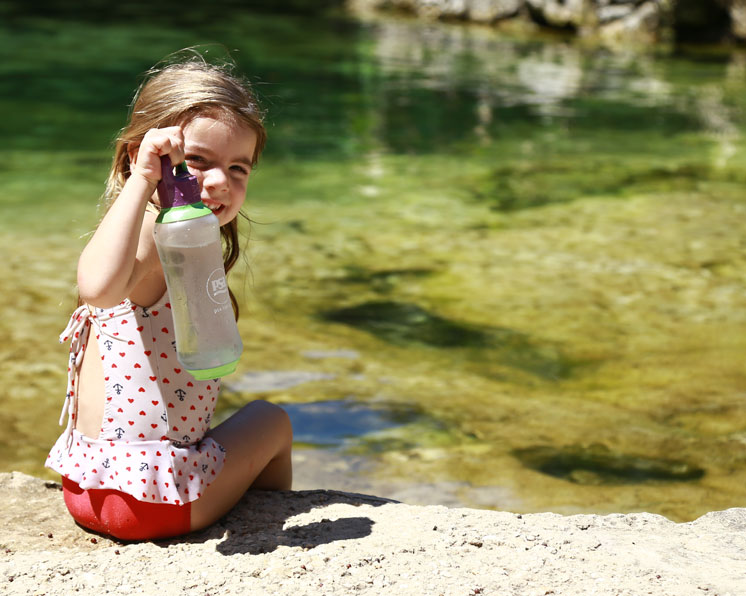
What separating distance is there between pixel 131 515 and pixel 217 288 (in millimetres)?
Result: 633

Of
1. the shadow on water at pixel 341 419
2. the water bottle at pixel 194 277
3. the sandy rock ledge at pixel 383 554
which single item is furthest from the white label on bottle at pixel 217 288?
the shadow on water at pixel 341 419

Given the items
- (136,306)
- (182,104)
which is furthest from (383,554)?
(182,104)

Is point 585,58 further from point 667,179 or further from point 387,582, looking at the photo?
point 387,582

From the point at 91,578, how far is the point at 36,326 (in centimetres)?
243

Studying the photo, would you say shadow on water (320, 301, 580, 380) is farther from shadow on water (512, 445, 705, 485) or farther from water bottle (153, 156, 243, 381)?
water bottle (153, 156, 243, 381)

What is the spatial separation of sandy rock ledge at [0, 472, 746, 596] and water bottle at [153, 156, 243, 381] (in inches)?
18.2

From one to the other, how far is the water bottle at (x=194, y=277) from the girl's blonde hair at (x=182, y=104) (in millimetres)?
260

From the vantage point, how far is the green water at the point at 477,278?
3555 millimetres

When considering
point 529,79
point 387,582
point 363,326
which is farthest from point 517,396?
point 529,79

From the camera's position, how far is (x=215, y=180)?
2395mm

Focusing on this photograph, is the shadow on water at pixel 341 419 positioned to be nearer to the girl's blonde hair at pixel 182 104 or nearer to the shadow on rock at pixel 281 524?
the shadow on rock at pixel 281 524

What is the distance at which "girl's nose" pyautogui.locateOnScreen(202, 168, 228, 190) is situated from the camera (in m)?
2.39

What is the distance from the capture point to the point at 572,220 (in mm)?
6367

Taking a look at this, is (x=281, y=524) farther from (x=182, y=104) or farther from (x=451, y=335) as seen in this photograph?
(x=451, y=335)
